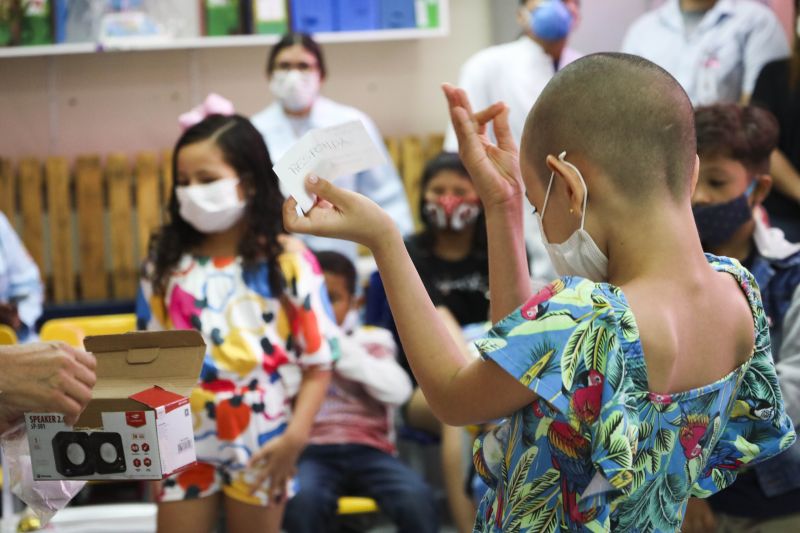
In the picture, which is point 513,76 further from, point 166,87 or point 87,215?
point 87,215

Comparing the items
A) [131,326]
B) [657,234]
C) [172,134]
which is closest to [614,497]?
[657,234]

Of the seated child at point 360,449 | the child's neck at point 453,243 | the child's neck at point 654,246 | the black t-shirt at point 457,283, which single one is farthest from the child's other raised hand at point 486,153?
the child's neck at point 453,243

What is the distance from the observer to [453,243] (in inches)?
156

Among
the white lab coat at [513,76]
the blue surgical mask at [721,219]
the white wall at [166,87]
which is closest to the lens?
the blue surgical mask at [721,219]

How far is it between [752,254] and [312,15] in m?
3.54

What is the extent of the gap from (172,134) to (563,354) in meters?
4.91

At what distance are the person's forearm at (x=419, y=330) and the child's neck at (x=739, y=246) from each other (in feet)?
4.25

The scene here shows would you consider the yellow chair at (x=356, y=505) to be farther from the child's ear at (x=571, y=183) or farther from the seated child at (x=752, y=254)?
the child's ear at (x=571, y=183)

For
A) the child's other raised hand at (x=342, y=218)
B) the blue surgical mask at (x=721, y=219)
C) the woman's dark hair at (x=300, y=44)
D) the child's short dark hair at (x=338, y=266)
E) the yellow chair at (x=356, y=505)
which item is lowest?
the yellow chair at (x=356, y=505)

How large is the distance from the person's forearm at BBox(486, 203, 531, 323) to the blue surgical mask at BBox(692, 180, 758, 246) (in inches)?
39.4

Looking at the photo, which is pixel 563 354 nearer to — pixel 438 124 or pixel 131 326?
pixel 131 326

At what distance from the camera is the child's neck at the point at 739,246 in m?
2.53

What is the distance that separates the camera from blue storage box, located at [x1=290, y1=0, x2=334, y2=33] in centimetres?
554

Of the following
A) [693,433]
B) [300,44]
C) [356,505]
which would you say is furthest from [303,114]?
[693,433]
